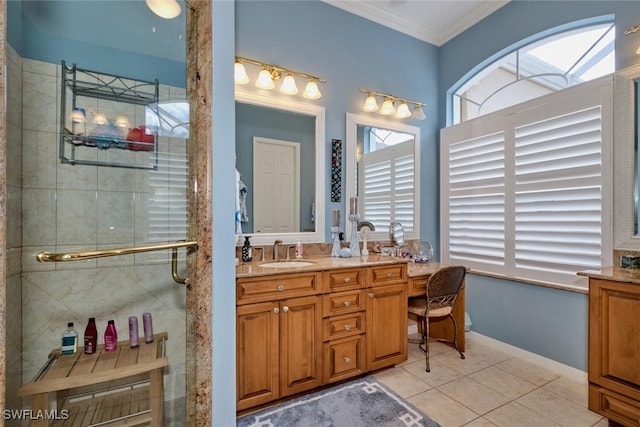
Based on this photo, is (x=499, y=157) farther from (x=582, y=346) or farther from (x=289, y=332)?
(x=289, y=332)

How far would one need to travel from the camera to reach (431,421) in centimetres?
181

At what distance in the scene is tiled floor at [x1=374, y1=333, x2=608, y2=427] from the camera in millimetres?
1848

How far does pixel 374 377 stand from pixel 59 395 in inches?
75.8

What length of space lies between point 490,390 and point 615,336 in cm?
86

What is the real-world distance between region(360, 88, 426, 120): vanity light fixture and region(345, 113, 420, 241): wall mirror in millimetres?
92

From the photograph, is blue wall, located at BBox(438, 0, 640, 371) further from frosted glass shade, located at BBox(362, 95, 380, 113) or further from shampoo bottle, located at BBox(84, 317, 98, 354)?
shampoo bottle, located at BBox(84, 317, 98, 354)

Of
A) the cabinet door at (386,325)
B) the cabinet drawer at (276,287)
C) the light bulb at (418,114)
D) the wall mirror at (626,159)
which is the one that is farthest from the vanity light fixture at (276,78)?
the wall mirror at (626,159)

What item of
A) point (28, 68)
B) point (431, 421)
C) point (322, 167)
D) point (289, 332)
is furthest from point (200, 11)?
point (431, 421)

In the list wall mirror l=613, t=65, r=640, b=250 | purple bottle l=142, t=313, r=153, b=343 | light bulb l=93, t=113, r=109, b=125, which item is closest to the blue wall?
wall mirror l=613, t=65, r=640, b=250

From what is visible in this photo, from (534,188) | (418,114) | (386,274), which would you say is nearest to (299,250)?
(386,274)

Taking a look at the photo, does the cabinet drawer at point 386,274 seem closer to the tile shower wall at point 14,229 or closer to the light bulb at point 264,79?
the light bulb at point 264,79

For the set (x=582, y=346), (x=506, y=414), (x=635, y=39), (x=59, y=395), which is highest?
(x=635, y=39)

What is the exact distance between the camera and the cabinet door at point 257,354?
182 cm

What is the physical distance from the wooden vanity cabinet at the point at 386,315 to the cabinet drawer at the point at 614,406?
3.80 feet
